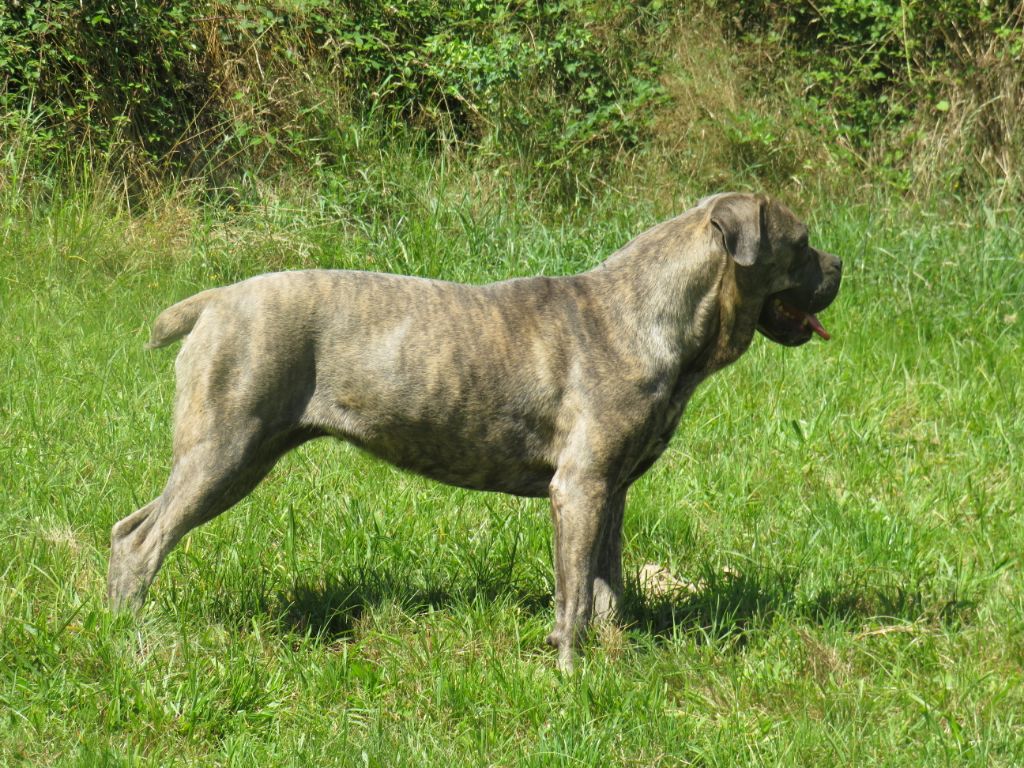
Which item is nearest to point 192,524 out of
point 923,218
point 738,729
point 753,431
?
point 738,729

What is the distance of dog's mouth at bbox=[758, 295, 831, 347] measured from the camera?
15.7 ft

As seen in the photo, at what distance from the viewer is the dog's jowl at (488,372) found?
423 cm

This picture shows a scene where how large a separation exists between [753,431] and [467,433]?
2570 mm

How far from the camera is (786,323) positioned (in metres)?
4.83

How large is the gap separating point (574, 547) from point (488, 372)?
0.69 metres

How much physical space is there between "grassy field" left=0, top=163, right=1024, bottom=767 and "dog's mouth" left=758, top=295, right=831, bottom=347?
38.5 inches

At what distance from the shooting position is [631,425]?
439 cm

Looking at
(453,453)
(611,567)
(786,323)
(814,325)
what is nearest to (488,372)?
(453,453)

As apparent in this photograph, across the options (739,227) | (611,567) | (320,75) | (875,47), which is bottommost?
(611,567)

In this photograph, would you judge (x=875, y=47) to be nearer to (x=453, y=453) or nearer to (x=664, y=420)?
(x=664, y=420)

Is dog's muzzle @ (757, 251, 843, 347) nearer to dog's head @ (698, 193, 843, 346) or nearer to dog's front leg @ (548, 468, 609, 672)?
dog's head @ (698, 193, 843, 346)

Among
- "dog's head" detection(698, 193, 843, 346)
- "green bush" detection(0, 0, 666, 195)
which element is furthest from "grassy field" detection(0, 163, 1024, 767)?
"green bush" detection(0, 0, 666, 195)

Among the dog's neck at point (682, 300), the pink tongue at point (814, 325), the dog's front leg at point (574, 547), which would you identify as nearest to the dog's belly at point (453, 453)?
the dog's front leg at point (574, 547)

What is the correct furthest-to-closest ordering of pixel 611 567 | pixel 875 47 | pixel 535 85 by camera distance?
pixel 875 47
pixel 535 85
pixel 611 567
